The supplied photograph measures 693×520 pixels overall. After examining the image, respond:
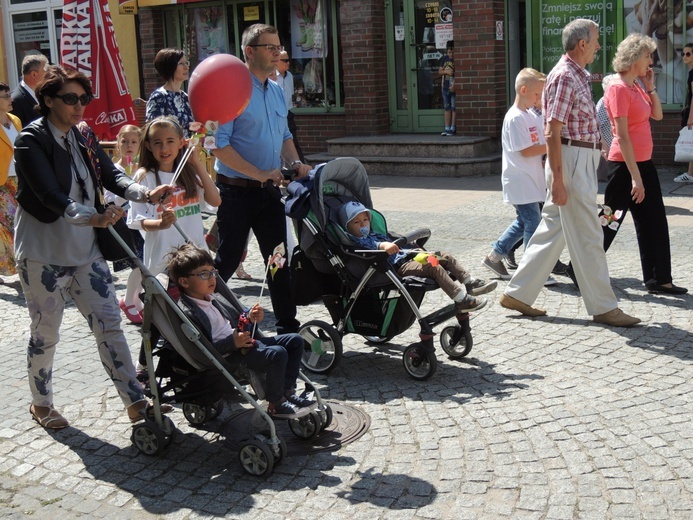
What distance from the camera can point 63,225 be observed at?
511 cm

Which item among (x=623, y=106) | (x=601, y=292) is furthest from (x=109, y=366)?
(x=623, y=106)

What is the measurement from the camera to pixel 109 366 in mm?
5258

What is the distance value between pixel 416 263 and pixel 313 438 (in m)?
1.40

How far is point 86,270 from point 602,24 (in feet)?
35.4

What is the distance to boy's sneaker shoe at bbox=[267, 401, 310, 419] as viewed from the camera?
4.83 meters

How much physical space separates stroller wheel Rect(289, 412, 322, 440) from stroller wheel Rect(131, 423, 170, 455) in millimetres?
667

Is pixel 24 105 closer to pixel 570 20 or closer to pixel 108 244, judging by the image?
pixel 108 244

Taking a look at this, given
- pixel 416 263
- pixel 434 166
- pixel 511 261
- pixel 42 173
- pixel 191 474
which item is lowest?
pixel 191 474

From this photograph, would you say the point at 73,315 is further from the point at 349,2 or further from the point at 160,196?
the point at 349,2

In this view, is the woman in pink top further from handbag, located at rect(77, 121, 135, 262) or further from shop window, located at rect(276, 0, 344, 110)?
shop window, located at rect(276, 0, 344, 110)

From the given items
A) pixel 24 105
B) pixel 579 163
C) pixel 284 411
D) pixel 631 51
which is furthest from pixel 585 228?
pixel 24 105

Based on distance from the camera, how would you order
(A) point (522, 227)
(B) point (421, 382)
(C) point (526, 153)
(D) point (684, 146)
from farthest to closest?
(D) point (684, 146) → (A) point (522, 227) → (C) point (526, 153) → (B) point (421, 382)

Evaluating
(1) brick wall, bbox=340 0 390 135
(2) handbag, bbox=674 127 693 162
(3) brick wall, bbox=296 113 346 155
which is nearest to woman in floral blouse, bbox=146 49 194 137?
(2) handbag, bbox=674 127 693 162

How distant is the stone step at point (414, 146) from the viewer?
47.9 feet
